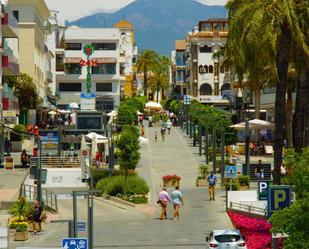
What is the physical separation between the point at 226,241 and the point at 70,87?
10394 cm

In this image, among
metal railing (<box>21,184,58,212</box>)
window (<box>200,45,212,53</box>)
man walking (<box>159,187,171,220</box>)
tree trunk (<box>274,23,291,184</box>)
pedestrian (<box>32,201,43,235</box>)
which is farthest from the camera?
window (<box>200,45,212,53</box>)

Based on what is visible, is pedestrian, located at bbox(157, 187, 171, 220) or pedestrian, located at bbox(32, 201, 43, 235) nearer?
pedestrian, located at bbox(32, 201, 43, 235)

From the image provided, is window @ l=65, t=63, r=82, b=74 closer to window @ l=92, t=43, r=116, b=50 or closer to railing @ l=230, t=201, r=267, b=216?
window @ l=92, t=43, r=116, b=50

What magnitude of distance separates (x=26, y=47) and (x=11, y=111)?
23.2 metres

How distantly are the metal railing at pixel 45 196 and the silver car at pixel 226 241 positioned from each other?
13.1 metres

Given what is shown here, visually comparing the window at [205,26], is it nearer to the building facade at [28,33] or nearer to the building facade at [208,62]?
the building facade at [208,62]

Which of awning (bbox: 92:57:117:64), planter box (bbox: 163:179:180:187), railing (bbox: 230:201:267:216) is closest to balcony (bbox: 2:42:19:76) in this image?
planter box (bbox: 163:179:180:187)

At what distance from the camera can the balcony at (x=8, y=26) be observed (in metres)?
68.3

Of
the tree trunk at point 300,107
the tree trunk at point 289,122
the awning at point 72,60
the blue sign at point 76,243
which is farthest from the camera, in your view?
the awning at point 72,60

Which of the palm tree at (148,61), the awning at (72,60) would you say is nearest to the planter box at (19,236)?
the awning at (72,60)

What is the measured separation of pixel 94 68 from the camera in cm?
12694

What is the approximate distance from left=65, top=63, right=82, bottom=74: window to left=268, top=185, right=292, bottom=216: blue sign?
106021mm

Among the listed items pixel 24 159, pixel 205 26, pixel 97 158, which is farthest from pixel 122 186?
pixel 205 26

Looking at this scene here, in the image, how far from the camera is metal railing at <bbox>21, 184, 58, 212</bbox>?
3899 cm
